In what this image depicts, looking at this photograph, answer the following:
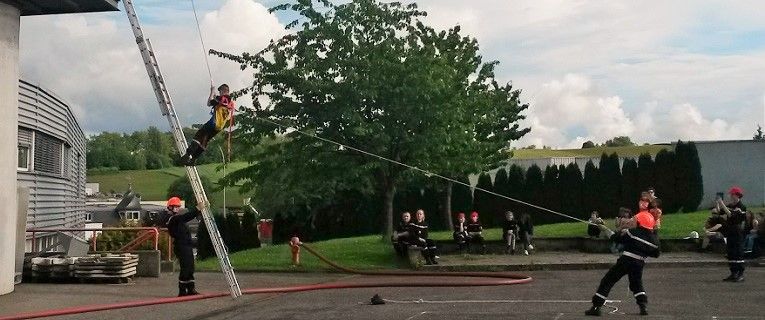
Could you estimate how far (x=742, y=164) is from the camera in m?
51.2

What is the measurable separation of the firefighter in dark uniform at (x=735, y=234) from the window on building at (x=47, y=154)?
55.4 ft

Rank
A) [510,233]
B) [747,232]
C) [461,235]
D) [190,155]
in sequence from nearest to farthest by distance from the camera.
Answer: [190,155] < [747,232] < [461,235] < [510,233]

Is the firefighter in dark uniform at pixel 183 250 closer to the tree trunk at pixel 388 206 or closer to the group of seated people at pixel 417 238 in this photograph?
the group of seated people at pixel 417 238

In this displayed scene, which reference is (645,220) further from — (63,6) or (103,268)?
(63,6)

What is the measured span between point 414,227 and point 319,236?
1032 inches

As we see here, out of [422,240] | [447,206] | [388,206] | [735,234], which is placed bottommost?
[735,234]

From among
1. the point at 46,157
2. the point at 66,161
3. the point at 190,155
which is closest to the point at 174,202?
the point at 190,155

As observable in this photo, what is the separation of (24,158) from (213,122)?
426 inches

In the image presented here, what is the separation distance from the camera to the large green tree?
101ft

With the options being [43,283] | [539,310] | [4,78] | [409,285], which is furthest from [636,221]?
[43,283]

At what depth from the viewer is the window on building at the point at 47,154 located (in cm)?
2725

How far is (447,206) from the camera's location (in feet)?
156

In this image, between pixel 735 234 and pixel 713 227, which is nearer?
pixel 735 234

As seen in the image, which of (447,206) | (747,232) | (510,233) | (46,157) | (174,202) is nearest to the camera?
(174,202)
